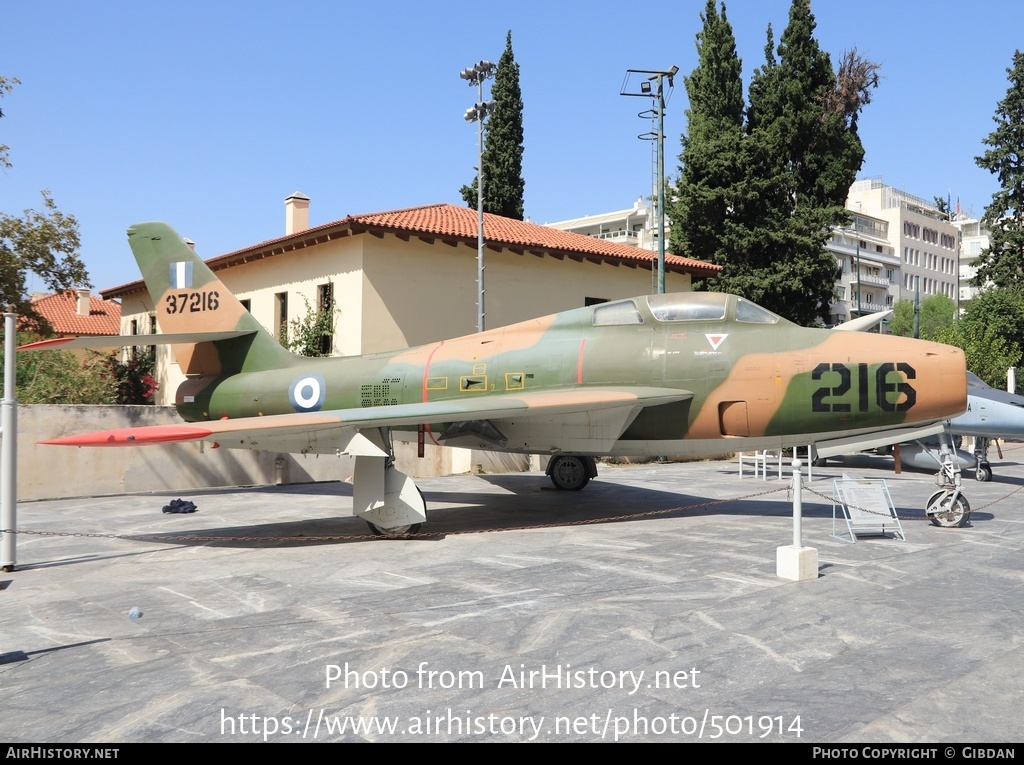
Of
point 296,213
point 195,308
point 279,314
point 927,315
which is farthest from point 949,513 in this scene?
point 927,315

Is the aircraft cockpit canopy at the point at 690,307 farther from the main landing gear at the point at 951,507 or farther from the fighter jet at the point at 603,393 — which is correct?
the main landing gear at the point at 951,507

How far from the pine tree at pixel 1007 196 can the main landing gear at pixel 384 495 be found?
5022 centimetres

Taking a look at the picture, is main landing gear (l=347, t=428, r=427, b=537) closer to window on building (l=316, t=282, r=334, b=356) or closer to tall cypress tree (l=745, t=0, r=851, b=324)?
window on building (l=316, t=282, r=334, b=356)

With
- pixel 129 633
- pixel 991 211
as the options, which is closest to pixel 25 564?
pixel 129 633

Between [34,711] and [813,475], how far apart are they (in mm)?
18331

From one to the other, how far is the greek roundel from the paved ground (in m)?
2.54

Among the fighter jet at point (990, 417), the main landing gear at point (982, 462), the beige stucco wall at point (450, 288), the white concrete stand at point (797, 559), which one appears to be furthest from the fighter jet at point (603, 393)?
the beige stucco wall at point (450, 288)

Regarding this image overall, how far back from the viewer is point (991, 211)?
51.1 metres

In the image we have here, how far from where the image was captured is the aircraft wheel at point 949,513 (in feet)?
37.0

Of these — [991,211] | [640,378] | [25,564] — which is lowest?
[25,564]

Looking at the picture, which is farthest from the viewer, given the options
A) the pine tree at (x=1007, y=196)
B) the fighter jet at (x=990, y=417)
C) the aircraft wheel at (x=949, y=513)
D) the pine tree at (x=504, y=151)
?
the pine tree at (x=1007, y=196)

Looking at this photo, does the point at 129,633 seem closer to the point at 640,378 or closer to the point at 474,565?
the point at 474,565

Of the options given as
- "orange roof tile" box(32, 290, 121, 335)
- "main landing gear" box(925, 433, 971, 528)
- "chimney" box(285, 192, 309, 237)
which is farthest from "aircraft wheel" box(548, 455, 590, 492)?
"orange roof tile" box(32, 290, 121, 335)

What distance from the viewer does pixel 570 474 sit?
16.1m
